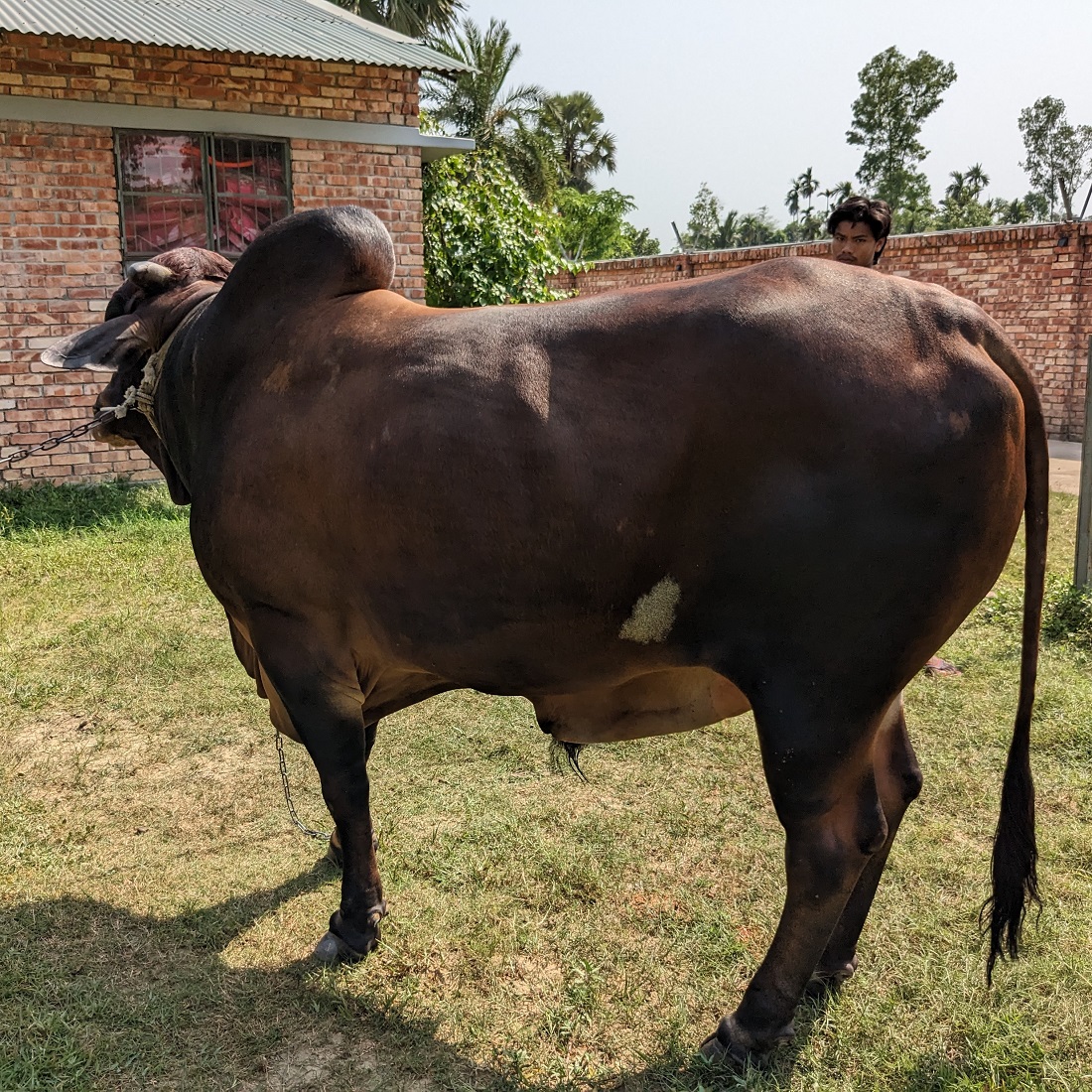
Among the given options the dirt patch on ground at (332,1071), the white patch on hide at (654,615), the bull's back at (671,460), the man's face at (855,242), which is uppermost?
the man's face at (855,242)

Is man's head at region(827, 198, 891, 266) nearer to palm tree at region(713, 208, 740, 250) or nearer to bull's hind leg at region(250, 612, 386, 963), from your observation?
bull's hind leg at region(250, 612, 386, 963)

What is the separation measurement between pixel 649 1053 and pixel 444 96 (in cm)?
2692

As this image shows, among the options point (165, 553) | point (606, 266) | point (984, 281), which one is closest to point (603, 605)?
point (165, 553)

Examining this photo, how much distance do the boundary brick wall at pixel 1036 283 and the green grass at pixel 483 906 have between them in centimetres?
884

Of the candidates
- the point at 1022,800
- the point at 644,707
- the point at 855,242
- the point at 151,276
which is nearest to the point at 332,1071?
the point at 644,707

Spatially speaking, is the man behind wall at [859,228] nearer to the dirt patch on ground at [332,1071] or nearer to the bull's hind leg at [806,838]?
the bull's hind leg at [806,838]

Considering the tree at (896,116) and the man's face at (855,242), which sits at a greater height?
the tree at (896,116)

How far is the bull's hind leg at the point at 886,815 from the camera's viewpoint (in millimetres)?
2582

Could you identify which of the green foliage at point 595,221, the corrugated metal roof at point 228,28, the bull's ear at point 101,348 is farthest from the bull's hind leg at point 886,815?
the green foliage at point 595,221

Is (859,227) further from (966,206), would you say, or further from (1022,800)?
(966,206)

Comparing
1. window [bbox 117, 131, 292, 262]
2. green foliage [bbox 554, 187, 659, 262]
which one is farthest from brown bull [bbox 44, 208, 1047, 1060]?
green foliage [bbox 554, 187, 659, 262]

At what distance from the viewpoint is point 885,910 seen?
2930 mm

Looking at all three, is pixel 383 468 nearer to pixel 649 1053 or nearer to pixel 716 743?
pixel 649 1053

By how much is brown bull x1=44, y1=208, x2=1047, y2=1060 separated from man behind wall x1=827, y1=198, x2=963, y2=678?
6.16ft
